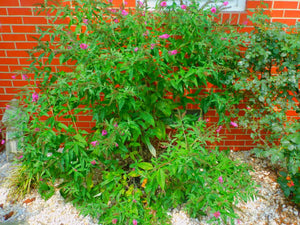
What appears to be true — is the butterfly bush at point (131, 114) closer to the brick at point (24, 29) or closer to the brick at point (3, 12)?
the brick at point (24, 29)

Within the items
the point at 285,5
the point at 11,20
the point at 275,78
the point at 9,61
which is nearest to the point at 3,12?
the point at 11,20

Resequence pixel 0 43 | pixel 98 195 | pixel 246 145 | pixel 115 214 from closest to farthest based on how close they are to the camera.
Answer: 1. pixel 115 214
2. pixel 98 195
3. pixel 0 43
4. pixel 246 145

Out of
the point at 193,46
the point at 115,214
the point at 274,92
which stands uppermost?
the point at 193,46

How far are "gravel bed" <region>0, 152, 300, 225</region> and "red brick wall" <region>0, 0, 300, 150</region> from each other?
73 cm

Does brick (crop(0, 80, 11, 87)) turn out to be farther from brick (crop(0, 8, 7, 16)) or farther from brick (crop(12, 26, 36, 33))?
brick (crop(0, 8, 7, 16))

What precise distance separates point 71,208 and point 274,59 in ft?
8.06

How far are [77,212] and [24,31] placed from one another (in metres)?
2.08

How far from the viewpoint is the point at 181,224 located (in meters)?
2.45

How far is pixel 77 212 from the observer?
2.59m

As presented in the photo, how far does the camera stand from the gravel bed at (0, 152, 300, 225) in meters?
2.49

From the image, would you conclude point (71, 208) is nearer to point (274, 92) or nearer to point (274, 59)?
point (274, 92)

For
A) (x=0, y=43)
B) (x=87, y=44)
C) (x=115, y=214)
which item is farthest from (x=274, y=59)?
(x=0, y=43)

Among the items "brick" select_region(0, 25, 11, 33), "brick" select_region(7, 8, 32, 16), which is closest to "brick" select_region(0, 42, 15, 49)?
"brick" select_region(0, 25, 11, 33)

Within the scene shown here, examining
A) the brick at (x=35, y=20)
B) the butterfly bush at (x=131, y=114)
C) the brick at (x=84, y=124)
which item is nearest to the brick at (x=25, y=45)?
the brick at (x=35, y=20)
